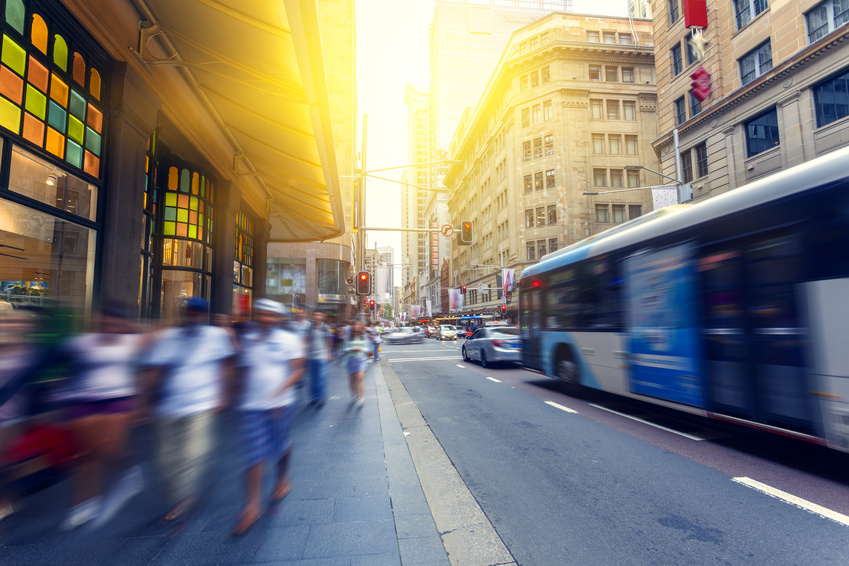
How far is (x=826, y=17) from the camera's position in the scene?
18391mm

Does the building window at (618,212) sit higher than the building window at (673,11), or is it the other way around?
the building window at (673,11)

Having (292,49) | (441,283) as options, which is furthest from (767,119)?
(441,283)

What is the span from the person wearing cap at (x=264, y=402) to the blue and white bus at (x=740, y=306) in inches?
212

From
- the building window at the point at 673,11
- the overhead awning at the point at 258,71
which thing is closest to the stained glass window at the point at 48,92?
the overhead awning at the point at 258,71

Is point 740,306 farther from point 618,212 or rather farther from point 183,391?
point 618,212

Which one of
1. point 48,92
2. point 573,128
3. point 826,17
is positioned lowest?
point 48,92

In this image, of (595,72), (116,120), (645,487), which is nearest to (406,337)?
(116,120)

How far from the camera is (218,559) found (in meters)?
3.04

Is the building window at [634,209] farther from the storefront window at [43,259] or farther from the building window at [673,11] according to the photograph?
the storefront window at [43,259]

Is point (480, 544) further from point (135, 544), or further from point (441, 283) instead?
point (441, 283)

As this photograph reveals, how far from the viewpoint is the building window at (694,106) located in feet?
84.6

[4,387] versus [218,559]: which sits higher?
[4,387]

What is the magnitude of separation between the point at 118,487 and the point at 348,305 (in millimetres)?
44363

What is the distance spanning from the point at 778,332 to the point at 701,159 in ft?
82.2
